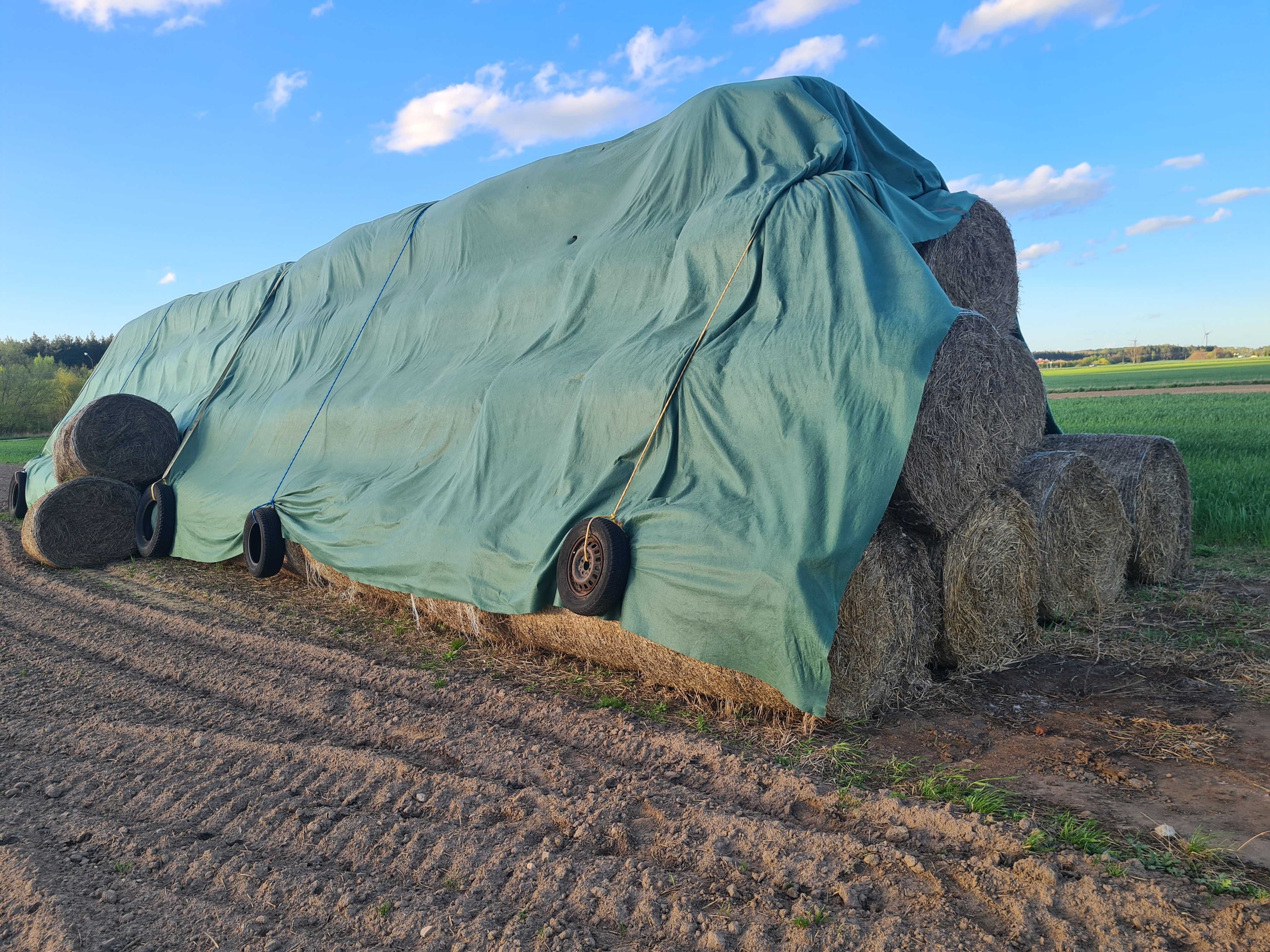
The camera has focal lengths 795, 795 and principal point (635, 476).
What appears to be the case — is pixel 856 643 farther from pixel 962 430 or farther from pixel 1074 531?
pixel 1074 531

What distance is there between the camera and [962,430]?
4230 mm

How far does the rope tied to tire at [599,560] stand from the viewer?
4156mm

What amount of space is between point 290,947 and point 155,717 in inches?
101

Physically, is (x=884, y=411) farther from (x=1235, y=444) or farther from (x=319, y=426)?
(x=1235, y=444)

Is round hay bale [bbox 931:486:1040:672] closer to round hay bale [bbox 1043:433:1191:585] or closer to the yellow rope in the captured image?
the yellow rope

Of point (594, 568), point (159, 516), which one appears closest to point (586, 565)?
point (594, 568)

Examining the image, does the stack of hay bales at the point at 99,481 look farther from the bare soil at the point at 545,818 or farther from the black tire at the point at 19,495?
the bare soil at the point at 545,818

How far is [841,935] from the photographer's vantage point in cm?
234

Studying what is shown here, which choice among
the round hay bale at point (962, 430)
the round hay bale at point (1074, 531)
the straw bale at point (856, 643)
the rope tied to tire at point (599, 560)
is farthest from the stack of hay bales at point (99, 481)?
the round hay bale at point (1074, 531)

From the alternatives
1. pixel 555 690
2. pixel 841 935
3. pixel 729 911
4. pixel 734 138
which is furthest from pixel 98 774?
pixel 734 138

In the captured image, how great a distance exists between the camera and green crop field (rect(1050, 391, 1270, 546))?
8062 mm

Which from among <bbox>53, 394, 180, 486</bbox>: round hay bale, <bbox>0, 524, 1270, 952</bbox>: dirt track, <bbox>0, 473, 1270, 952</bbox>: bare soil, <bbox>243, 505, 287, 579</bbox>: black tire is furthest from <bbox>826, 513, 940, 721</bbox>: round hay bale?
<bbox>53, 394, 180, 486</bbox>: round hay bale

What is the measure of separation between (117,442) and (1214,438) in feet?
57.4

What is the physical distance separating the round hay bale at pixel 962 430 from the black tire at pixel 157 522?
8226 millimetres
